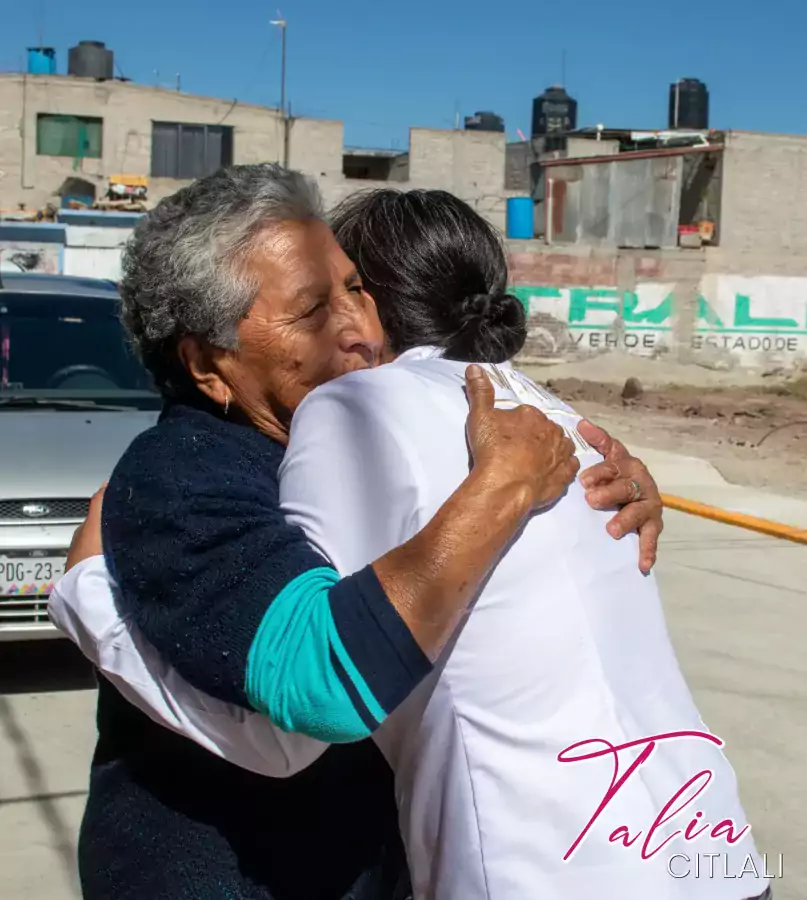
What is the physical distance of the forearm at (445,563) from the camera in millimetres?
1338

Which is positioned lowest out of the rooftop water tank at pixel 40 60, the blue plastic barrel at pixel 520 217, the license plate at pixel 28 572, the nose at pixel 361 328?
the license plate at pixel 28 572

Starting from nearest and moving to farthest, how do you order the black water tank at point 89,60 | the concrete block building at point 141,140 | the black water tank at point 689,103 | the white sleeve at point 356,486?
the white sleeve at point 356,486, the concrete block building at point 141,140, the black water tank at point 89,60, the black water tank at point 689,103

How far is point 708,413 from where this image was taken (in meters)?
20.5

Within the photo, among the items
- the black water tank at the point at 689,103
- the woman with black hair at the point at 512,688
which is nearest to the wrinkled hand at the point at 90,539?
the woman with black hair at the point at 512,688

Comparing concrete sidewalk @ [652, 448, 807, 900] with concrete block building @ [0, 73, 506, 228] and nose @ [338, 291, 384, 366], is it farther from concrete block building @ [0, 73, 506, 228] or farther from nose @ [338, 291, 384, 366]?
concrete block building @ [0, 73, 506, 228]

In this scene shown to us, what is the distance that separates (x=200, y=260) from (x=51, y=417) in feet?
13.8

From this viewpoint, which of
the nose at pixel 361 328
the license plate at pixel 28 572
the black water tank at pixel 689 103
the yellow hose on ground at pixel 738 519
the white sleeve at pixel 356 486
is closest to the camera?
the white sleeve at pixel 356 486

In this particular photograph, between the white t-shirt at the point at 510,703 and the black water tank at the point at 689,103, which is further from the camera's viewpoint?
the black water tank at the point at 689,103

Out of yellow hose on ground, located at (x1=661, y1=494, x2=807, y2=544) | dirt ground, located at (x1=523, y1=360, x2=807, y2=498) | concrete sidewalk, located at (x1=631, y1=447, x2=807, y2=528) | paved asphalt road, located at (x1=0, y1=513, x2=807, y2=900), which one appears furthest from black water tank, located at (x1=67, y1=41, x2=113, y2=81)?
paved asphalt road, located at (x1=0, y1=513, x2=807, y2=900)

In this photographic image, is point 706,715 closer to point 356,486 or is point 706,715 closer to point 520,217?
point 356,486

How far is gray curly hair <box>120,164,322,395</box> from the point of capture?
1594 millimetres

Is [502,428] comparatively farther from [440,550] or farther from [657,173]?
[657,173]

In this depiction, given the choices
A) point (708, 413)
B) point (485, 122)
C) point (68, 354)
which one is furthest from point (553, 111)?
point (68, 354)

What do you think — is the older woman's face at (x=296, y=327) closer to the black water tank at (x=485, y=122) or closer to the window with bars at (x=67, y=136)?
the window with bars at (x=67, y=136)
